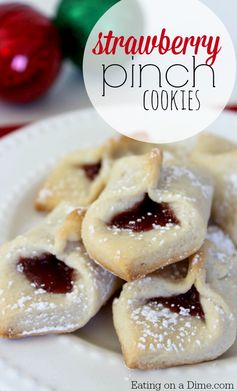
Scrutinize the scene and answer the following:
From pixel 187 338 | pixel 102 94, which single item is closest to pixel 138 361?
pixel 187 338

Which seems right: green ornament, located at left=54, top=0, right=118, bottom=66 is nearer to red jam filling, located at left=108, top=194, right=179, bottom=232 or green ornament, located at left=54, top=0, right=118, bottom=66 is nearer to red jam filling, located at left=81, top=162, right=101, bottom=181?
red jam filling, located at left=81, top=162, right=101, bottom=181

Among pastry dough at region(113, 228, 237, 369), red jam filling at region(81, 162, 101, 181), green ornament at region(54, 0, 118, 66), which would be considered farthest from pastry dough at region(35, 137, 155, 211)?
green ornament at region(54, 0, 118, 66)

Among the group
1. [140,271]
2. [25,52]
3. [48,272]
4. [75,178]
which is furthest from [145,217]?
[25,52]

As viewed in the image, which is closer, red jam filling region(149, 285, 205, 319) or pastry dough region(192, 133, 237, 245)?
red jam filling region(149, 285, 205, 319)

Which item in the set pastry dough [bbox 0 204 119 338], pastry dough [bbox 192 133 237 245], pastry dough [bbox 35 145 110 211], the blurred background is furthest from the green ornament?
pastry dough [bbox 0 204 119 338]

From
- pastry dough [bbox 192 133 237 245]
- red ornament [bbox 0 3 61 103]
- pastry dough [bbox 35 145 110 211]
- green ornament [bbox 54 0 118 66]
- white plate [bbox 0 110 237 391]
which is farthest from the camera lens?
green ornament [bbox 54 0 118 66]

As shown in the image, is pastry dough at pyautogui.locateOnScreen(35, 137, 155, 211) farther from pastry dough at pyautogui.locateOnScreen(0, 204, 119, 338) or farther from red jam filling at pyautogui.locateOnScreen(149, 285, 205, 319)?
red jam filling at pyautogui.locateOnScreen(149, 285, 205, 319)

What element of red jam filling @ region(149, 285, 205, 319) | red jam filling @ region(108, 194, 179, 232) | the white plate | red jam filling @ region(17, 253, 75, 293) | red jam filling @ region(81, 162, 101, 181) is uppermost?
red jam filling @ region(108, 194, 179, 232)

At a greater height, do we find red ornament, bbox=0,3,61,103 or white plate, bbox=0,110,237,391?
red ornament, bbox=0,3,61,103

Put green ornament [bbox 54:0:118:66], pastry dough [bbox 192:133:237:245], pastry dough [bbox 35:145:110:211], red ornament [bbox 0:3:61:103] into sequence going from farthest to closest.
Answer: green ornament [bbox 54:0:118:66]
red ornament [bbox 0:3:61:103]
pastry dough [bbox 35:145:110:211]
pastry dough [bbox 192:133:237:245]

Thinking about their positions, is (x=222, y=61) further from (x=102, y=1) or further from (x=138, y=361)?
(x=138, y=361)
